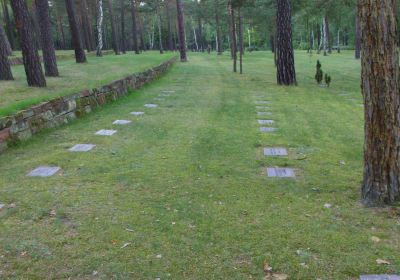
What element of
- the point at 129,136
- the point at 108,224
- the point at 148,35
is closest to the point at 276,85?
the point at 129,136

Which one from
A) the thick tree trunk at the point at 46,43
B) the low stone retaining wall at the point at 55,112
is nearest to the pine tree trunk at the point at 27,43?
the low stone retaining wall at the point at 55,112

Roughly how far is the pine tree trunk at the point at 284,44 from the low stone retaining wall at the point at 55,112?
5.60m

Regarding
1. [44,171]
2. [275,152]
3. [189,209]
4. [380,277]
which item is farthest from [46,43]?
[380,277]

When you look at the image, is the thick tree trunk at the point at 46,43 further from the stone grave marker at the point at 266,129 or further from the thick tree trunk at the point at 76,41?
the stone grave marker at the point at 266,129

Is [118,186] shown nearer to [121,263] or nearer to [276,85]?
[121,263]

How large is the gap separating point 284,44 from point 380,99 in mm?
10608

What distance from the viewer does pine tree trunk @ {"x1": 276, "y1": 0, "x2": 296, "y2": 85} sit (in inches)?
529

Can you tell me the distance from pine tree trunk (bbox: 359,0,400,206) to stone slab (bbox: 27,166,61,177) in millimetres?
3665

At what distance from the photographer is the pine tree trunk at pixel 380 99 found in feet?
11.8

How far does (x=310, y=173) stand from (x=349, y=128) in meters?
3.21

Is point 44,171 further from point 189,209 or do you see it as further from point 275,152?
point 275,152

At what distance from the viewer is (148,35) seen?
194 feet

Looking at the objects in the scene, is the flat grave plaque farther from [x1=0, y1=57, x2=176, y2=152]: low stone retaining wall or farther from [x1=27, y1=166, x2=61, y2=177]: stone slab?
[x1=0, y1=57, x2=176, y2=152]: low stone retaining wall

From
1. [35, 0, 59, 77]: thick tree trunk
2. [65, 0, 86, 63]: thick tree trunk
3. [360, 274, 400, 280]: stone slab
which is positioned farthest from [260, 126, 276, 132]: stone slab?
[65, 0, 86, 63]: thick tree trunk
